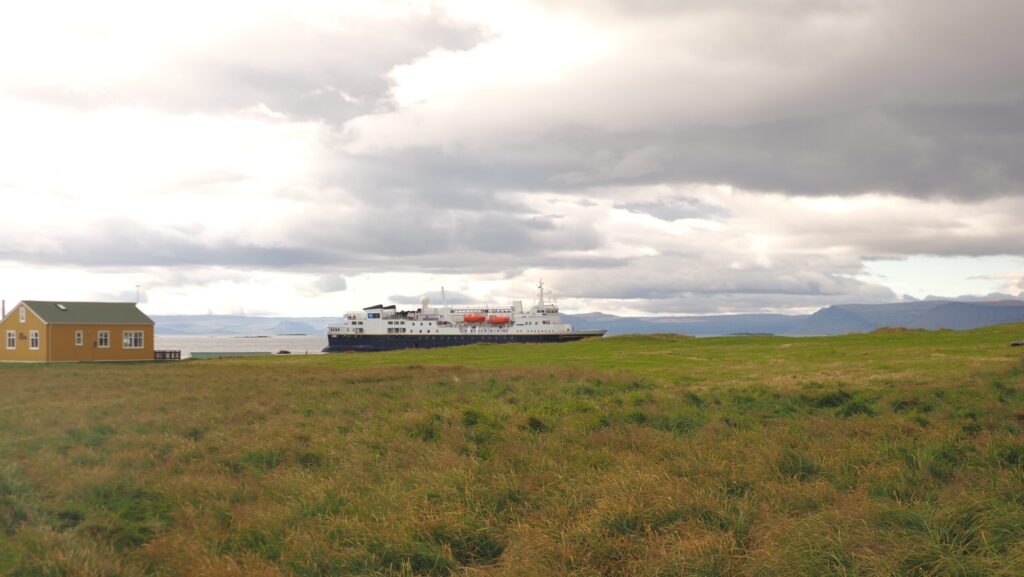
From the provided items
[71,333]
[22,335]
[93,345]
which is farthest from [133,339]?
[22,335]

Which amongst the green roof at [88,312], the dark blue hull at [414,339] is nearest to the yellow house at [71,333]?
the green roof at [88,312]

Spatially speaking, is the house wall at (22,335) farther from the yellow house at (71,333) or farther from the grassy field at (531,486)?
the grassy field at (531,486)

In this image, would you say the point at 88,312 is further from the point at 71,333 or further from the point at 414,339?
the point at 414,339

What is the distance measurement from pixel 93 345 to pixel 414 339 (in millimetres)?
54966

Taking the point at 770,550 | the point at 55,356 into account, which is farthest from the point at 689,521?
the point at 55,356

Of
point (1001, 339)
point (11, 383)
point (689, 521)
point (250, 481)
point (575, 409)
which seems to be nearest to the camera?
point (689, 521)

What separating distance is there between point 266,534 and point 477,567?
291 cm

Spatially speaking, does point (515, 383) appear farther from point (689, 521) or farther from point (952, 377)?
point (689, 521)

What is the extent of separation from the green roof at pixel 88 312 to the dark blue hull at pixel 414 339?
4445 centimetres

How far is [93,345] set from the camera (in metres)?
66.5

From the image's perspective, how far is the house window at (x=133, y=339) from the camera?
68688 mm

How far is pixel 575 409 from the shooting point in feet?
59.0

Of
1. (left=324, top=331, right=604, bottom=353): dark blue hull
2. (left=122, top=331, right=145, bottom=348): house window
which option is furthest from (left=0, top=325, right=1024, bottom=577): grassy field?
(left=324, top=331, right=604, bottom=353): dark blue hull

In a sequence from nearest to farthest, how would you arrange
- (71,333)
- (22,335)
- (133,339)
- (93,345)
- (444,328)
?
(71,333)
(22,335)
(93,345)
(133,339)
(444,328)
